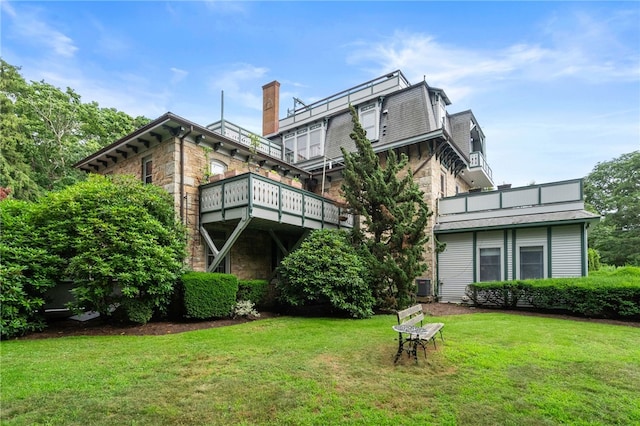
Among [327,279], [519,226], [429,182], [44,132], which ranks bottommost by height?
[327,279]

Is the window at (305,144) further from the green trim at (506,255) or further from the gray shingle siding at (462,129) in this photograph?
the green trim at (506,255)

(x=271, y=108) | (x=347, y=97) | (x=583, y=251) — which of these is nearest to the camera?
(x=583, y=251)

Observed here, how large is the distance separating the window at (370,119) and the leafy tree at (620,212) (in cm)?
2423

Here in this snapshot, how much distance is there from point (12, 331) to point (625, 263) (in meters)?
38.3

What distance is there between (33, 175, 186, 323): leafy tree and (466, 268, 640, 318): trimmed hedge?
36.3 ft

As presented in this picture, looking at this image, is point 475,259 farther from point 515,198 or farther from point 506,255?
point 515,198

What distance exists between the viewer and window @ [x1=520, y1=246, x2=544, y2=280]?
42.3 ft

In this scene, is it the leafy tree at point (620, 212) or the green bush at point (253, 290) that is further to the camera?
the leafy tree at point (620, 212)

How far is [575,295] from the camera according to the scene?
33.9ft

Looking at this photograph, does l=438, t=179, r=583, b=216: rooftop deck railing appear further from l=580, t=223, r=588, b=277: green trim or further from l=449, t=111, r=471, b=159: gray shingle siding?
l=449, t=111, r=471, b=159: gray shingle siding

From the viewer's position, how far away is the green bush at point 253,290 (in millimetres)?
10492

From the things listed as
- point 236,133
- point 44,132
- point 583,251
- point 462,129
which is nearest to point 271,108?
point 236,133

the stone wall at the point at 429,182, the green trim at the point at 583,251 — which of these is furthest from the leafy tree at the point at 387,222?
the green trim at the point at 583,251

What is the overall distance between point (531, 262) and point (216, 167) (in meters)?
12.9
